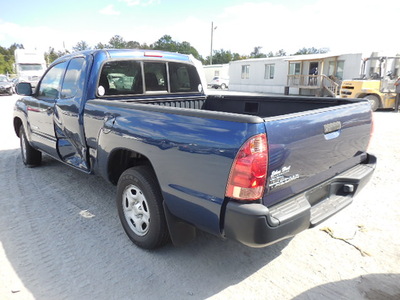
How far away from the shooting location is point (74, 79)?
3.89 metres

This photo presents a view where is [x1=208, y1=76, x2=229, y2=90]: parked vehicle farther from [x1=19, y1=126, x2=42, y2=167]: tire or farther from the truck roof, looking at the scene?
the truck roof

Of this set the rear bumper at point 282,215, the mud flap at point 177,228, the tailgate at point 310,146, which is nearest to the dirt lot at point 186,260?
the mud flap at point 177,228

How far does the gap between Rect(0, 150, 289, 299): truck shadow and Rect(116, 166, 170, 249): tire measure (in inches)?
6.5

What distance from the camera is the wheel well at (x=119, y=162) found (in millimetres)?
3209

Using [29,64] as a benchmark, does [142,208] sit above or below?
below

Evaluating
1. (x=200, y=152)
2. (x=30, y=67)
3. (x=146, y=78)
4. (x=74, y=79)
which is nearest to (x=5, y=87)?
(x=30, y=67)

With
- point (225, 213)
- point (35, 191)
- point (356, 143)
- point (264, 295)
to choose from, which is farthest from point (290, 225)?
point (35, 191)

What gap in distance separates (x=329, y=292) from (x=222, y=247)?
1070 mm

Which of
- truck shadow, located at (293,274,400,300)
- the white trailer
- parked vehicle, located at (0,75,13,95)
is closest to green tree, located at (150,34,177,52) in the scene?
Result: the white trailer

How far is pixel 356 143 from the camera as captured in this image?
304 cm

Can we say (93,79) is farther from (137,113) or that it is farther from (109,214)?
(109,214)

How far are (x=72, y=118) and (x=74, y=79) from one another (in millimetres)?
535

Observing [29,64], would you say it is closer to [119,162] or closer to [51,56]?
[119,162]

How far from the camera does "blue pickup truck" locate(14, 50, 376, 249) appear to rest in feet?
6.82
